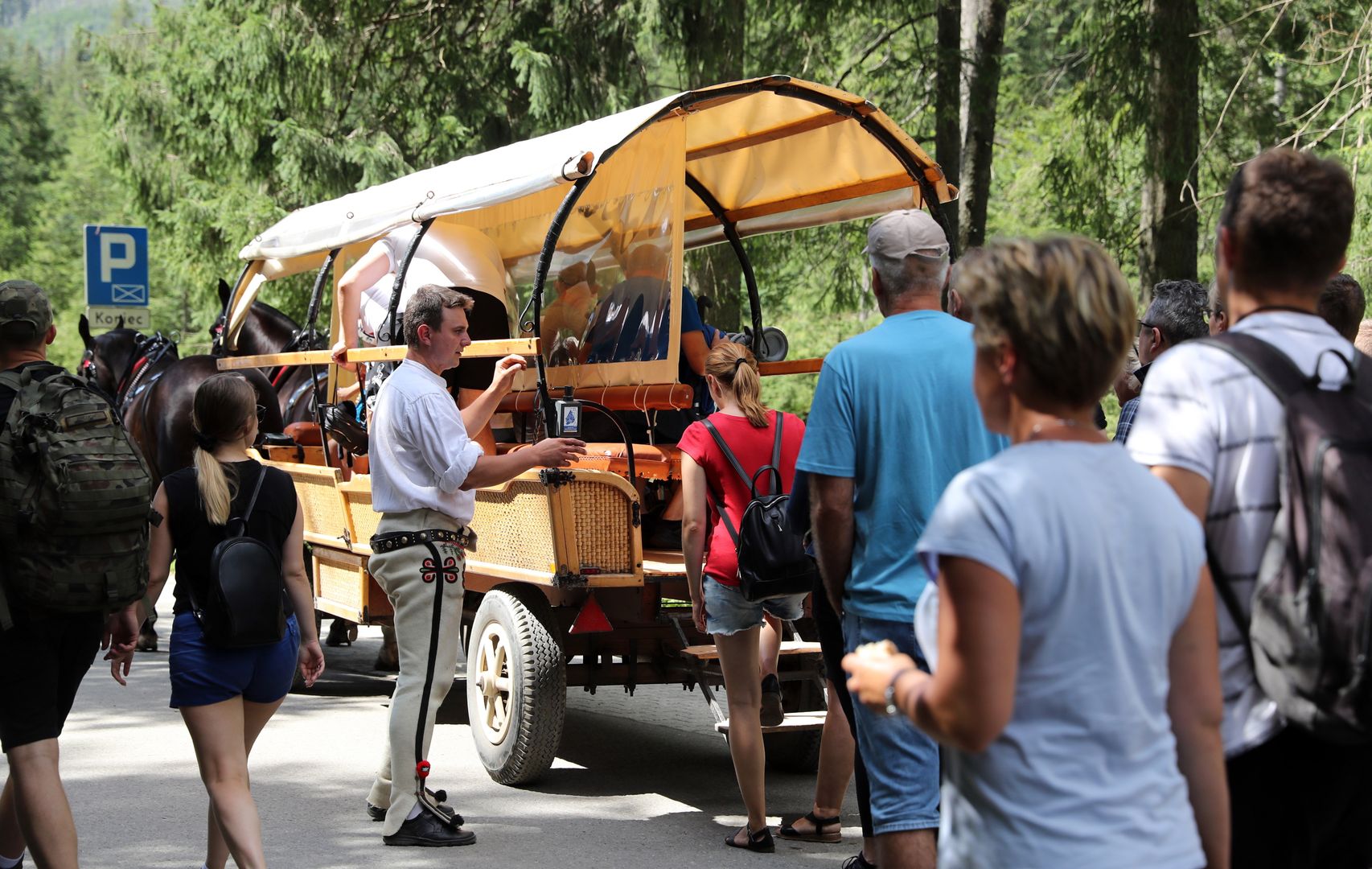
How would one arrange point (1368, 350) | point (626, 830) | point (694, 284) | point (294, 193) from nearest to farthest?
1. point (1368, 350)
2. point (626, 830)
3. point (694, 284)
4. point (294, 193)

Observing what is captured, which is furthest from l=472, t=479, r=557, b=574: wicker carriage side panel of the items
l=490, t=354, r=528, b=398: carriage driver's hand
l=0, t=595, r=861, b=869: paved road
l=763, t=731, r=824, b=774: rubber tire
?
l=763, t=731, r=824, b=774: rubber tire

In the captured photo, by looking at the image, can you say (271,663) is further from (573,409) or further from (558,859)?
(573,409)

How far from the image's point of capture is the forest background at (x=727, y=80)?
1191cm

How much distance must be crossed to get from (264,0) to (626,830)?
12.3 meters

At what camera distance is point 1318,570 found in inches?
93.6

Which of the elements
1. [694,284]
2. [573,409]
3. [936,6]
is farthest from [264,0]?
[573,409]

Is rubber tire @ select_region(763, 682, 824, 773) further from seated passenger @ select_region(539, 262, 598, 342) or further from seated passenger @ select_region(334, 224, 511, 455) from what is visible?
seated passenger @ select_region(539, 262, 598, 342)

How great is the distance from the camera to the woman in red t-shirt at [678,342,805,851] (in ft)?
18.7

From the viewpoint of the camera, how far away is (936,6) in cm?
1434

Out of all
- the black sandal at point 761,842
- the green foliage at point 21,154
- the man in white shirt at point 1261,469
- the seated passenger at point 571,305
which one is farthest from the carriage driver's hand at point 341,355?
the green foliage at point 21,154

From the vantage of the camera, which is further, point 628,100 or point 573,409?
point 628,100

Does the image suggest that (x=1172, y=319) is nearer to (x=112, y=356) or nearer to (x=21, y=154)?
(x=112, y=356)

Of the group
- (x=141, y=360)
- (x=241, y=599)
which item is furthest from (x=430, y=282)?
(x=141, y=360)

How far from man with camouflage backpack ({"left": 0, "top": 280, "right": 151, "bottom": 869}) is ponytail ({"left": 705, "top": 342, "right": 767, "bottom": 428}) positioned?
2.26m
